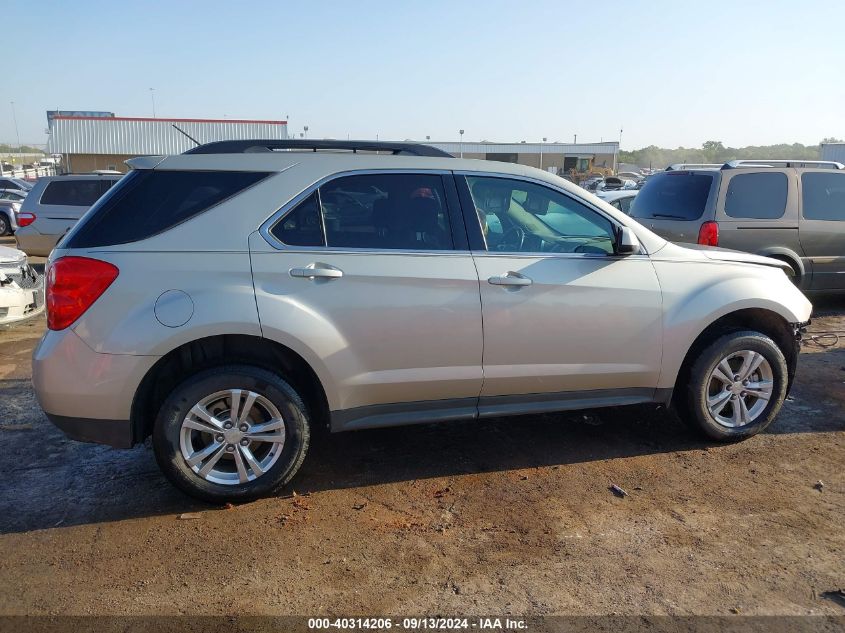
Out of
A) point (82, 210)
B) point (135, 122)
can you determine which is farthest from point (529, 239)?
point (135, 122)

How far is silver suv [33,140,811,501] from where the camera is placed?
138 inches

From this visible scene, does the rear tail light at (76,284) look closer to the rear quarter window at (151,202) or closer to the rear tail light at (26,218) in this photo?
the rear quarter window at (151,202)

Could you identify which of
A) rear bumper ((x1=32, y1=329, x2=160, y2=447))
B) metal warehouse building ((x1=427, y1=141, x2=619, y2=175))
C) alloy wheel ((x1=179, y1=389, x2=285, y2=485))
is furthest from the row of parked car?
metal warehouse building ((x1=427, y1=141, x2=619, y2=175))

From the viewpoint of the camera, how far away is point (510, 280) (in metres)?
3.93

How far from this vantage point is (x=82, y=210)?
11.9 meters

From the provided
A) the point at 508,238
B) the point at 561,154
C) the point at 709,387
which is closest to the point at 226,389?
the point at 508,238

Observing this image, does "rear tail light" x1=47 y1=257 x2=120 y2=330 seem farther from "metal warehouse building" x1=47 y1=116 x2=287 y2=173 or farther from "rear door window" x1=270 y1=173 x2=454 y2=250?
"metal warehouse building" x1=47 y1=116 x2=287 y2=173

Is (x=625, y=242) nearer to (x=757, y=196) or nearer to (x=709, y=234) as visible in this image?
(x=709, y=234)

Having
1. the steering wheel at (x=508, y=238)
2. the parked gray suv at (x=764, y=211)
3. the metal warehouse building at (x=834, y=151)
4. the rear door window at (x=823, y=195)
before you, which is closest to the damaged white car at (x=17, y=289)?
the steering wheel at (x=508, y=238)

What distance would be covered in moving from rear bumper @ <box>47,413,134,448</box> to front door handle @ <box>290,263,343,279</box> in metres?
1.20

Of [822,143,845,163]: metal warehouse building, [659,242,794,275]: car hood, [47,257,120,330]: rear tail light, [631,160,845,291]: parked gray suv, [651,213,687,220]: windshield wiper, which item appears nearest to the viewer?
[47,257,120,330]: rear tail light

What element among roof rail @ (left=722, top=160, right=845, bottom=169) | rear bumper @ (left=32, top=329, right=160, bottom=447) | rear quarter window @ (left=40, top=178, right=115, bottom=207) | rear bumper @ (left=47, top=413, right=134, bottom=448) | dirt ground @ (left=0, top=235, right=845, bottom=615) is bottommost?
dirt ground @ (left=0, top=235, right=845, bottom=615)

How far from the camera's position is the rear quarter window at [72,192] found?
1191cm

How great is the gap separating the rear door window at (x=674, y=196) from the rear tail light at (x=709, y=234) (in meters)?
0.17
